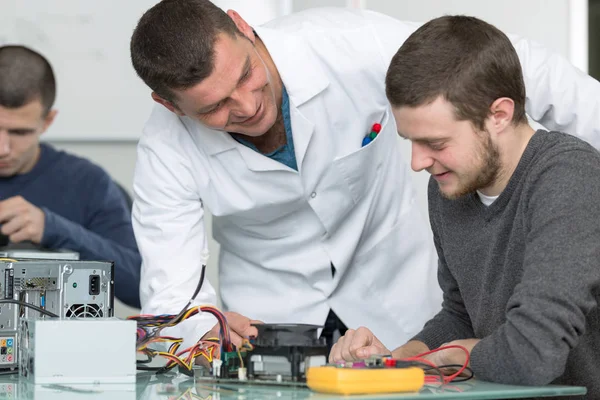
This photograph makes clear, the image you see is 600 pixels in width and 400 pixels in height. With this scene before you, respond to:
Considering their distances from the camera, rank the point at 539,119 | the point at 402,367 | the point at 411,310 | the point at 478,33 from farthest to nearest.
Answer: the point at 411,310
the point at 539,119
the point at 478,33
the point at 402,367

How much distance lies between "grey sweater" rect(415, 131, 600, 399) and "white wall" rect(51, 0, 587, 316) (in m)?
0.71

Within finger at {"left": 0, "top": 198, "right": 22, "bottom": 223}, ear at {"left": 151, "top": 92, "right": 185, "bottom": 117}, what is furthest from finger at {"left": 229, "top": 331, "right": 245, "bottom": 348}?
finger at {"left": 0, "top": 198, "right": 22, "bottom": 223}

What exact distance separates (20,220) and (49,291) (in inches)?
42.3

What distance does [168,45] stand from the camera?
5.29 feet

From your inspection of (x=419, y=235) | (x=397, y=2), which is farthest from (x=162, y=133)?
(x=397, y=2)

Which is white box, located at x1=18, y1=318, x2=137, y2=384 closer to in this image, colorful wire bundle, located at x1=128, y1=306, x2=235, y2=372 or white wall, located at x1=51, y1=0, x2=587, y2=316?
colorful wire bundle, located at x1=128, y1=306, x2=235, y2=372

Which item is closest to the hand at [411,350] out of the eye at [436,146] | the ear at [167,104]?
the eye at [436,146]

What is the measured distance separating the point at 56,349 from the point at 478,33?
0.81 m

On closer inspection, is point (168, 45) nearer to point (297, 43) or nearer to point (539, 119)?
point (297, 43)

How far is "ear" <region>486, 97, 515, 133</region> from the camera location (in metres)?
1.35

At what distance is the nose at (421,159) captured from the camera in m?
1.36

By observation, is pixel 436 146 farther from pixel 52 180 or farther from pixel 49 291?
pixel 52 180

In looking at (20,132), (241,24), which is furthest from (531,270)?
(20,132)

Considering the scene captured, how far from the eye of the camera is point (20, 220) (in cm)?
250
